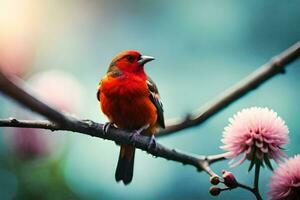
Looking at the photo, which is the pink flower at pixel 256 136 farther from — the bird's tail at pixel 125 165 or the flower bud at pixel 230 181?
the bird's tail at pixel 125 165

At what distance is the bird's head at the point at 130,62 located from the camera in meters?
0.78

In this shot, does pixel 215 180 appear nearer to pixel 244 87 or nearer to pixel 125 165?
pixel 244 87

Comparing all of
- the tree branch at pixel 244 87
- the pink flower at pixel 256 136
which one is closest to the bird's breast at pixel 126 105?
the tree branch at pixel 244 87

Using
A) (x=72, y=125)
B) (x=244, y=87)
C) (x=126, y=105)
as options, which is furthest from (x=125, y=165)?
(x=72, y=125)

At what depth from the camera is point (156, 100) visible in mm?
771

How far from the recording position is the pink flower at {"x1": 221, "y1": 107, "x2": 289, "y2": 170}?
51 centimetres

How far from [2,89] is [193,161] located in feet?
1.20

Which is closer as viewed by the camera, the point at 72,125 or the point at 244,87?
the point at 72,125

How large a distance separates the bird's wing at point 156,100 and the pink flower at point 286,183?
26 centimetres

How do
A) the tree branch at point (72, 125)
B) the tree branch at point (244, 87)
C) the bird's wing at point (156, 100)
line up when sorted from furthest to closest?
the bird's wing at point (156, 100)
the tree branch at point (244, 87)
the tree branch at point (72, 125)

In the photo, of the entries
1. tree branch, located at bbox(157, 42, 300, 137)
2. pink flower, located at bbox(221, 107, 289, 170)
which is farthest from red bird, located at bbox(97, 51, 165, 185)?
pink flower, located at bbox(221, 107, 289, 170)

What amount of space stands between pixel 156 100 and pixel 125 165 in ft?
0.35

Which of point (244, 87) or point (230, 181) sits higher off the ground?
point (244, 87)

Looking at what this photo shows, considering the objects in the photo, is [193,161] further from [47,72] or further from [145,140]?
[47,72]
